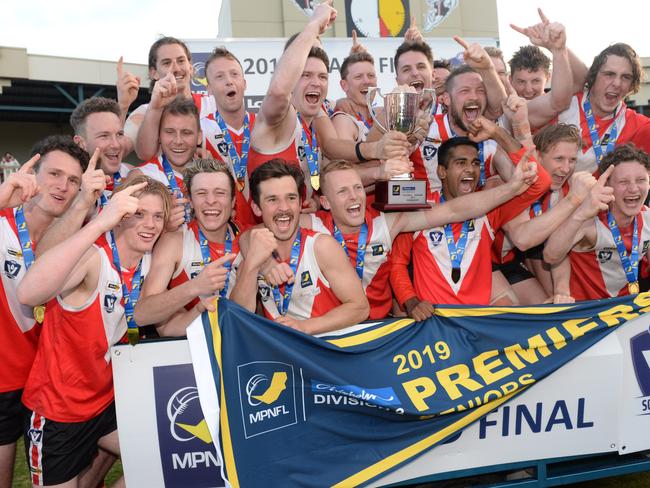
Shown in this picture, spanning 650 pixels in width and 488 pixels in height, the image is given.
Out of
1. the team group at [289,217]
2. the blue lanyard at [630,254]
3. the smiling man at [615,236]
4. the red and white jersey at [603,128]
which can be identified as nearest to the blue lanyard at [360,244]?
the team group at [289,217]

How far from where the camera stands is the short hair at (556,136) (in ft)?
12.9

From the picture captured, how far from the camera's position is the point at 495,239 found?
413 centimetres

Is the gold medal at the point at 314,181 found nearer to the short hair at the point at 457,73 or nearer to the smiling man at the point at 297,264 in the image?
the smiling man at the point at 297,264

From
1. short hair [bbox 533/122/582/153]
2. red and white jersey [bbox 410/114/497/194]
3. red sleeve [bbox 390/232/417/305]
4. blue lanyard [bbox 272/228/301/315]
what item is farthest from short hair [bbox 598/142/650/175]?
blue lanyard [bbox 272/228/301/315]

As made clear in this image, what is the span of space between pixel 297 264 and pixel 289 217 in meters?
0.30

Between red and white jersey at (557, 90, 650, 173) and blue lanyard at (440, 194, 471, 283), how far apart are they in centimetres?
133

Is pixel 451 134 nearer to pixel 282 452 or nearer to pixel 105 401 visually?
pixel 282 452

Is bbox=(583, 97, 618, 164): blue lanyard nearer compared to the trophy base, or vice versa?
the trophy base

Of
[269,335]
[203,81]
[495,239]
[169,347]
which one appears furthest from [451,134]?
[203,81]

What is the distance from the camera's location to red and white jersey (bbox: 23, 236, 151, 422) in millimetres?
2867

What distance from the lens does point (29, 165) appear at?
300 centimetres

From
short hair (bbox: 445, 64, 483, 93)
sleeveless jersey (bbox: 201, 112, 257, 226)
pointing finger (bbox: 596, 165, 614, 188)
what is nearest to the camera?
pointing finger (bbox: 596, 165, 614, 188)

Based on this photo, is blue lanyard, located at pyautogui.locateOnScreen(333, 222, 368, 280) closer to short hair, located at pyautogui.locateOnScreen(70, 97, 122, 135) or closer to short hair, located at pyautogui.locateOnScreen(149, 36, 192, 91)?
short hair, located at pyautogui.locateOnScreen(70, 97, 122, 135)

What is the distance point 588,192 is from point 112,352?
2.87 metres
